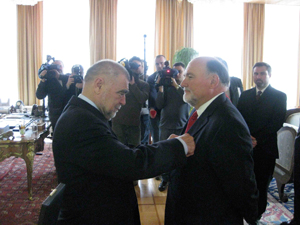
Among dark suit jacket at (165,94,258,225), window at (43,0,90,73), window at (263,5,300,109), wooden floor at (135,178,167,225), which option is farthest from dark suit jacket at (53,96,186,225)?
window at (263,5,300,109)

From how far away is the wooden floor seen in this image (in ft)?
8.13

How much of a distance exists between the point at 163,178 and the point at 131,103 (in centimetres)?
108

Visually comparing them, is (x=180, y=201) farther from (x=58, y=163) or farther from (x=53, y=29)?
(x=53, y=29)

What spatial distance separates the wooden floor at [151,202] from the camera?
2.48 meters

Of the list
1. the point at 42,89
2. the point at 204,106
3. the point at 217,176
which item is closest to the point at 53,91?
the point at 42,89

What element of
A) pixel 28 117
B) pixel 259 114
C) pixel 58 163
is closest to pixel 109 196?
pixel 58 163

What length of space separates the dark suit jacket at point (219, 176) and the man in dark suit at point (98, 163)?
89 millimetres

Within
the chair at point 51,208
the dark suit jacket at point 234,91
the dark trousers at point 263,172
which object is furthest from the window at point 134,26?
the chair at point 51,208

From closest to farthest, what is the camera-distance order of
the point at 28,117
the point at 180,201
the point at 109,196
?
1. the point at 109,196
2. the point at 180,201
3. the point at 28,117

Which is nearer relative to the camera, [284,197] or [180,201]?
[180,201]

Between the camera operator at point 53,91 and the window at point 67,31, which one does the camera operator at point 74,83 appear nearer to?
the camera operator at point 53,91

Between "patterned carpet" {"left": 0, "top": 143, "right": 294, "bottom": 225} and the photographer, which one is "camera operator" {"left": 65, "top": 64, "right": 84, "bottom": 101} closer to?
the photographer

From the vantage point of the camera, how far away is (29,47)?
6.67 metres

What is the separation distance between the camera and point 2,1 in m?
6.25
